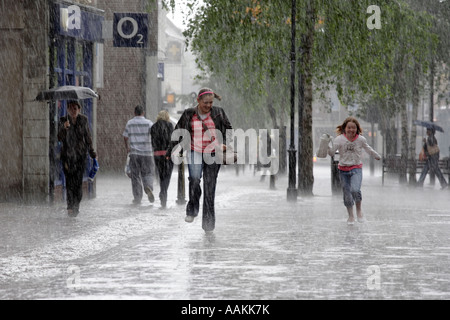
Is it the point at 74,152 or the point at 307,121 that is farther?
the point at 307,121

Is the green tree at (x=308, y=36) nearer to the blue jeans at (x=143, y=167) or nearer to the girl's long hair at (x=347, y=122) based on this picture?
the blue jeans at (x=143, y=167)

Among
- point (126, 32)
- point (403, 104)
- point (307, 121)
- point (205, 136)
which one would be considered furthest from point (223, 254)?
point (403, 104)

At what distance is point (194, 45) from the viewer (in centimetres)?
2284

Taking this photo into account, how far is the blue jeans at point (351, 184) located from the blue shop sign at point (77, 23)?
6.50m

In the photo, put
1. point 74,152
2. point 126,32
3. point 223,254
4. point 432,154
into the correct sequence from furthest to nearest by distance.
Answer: point 432,154, point 126,32, point 74,152, point 223,254

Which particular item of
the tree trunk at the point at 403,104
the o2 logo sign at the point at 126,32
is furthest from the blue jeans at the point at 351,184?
the tree trunk at the point at 403,104

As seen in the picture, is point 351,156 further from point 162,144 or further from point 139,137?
point 139,137

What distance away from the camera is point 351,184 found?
15375mm

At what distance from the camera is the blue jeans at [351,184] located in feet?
50.3

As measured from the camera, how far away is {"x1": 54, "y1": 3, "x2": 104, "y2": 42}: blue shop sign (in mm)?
18859

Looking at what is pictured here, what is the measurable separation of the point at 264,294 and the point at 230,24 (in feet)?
48.9

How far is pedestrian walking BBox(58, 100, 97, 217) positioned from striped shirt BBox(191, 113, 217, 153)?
3384 millimetres

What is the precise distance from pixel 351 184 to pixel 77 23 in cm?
678

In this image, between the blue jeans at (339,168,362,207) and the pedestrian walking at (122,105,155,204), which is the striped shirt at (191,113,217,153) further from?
the pedestrian walking at (122,105,155,204)
